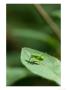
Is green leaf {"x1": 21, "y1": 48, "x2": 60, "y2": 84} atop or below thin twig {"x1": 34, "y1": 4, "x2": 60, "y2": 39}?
below

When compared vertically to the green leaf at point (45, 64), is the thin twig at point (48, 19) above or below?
above

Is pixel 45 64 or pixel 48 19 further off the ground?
pixel 48 19
